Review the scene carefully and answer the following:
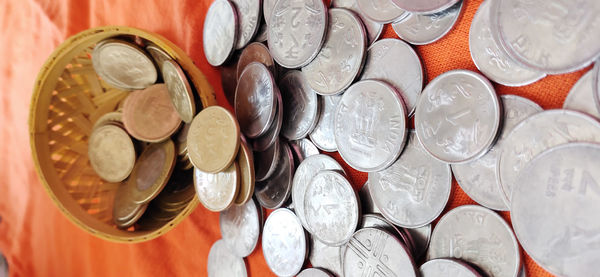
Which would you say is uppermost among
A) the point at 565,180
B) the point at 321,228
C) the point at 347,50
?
the point at 347,50

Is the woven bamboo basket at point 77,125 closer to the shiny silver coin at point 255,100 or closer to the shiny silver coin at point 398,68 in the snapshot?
the shiny silver coin at point 255,100

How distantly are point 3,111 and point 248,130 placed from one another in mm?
1020

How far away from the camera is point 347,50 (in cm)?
62

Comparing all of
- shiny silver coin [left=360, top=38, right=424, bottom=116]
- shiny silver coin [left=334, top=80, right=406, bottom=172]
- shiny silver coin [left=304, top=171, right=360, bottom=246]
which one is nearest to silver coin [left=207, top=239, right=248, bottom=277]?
shiny silver coin [left=304, top=171, right=360, bottom=246]

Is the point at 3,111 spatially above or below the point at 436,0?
below

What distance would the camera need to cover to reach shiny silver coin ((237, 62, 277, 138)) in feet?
2.32

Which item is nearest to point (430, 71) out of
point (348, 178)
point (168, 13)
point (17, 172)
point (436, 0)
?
point (436, 0)

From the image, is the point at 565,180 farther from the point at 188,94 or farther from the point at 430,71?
the point at 188,94

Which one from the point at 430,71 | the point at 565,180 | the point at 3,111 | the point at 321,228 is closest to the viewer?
the point at 565,180

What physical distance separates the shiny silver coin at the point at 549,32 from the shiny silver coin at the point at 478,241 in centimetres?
18

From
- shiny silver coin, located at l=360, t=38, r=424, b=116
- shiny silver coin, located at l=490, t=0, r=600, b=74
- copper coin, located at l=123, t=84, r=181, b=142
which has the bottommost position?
copper coin, located at l=123, t=84, r=181, b=142

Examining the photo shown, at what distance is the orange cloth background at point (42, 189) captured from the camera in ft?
3.11

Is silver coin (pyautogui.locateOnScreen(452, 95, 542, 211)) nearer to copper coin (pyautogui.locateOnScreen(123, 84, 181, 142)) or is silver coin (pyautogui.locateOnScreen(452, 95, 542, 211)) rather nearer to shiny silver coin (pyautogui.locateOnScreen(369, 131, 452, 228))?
shiny silver coin (pyautogui.locateOnScreen(369, 131, 452, 228))

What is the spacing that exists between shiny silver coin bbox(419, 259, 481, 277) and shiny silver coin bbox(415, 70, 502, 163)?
121 mm
